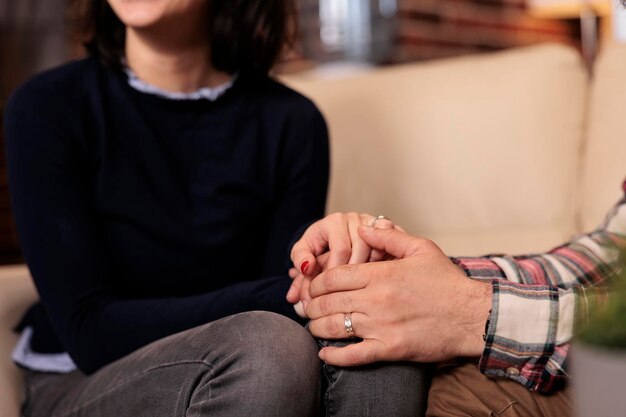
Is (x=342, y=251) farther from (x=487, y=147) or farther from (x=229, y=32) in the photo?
(x=487, y=147)

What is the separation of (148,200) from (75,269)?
0.18 meters

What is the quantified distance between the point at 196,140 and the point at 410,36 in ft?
7.28

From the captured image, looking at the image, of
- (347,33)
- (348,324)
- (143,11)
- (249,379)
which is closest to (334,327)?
(348,324)

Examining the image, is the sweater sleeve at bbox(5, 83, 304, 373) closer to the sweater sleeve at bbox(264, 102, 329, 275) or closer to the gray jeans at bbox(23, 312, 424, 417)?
the gray jeans at bbox(23, 312, 424, 417)

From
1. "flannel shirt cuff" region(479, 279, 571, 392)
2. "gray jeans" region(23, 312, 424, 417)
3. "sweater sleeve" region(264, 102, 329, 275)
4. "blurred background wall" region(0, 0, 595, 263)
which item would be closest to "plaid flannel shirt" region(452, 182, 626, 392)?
"flannel shirt cuff" region(479, 279, 571, 392)

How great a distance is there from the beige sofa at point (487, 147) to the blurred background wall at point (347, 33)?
1.58 m

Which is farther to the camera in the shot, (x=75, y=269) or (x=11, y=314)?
(x=11, y=314)

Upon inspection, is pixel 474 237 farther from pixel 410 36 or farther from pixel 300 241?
pixel 410 36

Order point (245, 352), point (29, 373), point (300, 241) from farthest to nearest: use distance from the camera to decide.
Answer: 1. point (29, 373)
2. point (300, 241)
3. point (245, 352)

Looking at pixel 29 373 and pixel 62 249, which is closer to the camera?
pixel 62 249

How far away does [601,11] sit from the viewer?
3.72 meters

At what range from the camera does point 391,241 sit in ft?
3.39

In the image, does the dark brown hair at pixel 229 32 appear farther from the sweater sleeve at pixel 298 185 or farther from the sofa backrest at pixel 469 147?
the sofa backrest at pixel 469 147

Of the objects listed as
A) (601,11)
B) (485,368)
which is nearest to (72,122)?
(485,368)
